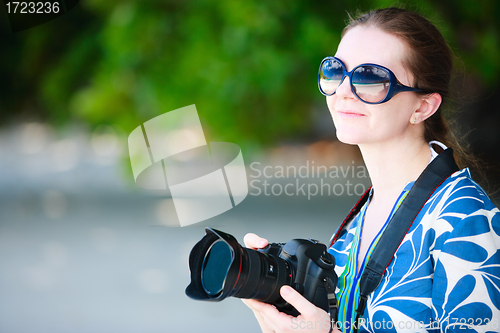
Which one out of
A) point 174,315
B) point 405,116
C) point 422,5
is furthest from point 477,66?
point 174,315

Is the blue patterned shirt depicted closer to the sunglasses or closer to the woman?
the woman

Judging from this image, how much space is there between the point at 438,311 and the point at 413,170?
285 mm

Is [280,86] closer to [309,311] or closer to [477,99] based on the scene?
[477,99]

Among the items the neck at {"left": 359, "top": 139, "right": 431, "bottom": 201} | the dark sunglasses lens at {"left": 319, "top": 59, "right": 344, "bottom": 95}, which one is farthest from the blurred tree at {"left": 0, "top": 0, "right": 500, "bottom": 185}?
the neck at {"left": 359, "top": 139, "right": 431, "bottom": 201}

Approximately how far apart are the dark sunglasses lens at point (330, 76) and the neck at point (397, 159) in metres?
0.13

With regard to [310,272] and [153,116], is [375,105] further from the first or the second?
[153,116]

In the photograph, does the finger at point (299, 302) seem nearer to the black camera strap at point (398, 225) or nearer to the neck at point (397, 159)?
the black camera strap at point (398, 225)

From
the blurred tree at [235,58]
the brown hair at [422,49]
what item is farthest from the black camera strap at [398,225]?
the blurred tree at [235,58]

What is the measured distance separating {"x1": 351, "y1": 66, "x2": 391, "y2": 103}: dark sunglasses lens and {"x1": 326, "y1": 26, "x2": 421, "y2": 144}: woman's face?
0.05 ft

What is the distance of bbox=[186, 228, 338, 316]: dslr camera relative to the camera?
2.48 feet

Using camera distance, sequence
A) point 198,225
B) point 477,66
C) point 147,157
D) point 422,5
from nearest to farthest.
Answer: point 422,5
point 477,66
point 147,157
point 198,225

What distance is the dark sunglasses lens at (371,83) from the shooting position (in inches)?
31.9

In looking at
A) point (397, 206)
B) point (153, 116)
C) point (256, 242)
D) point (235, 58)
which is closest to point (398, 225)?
point (397, 206)

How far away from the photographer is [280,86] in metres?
1.73
